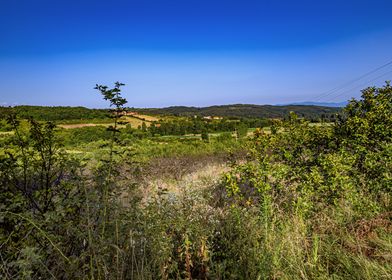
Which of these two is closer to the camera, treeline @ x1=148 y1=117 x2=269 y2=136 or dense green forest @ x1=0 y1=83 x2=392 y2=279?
dense green forest @ x1=0 y1=83 x2=392 y2=279

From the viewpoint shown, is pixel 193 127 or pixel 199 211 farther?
pixel 193 127

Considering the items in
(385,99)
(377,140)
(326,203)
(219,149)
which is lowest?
(219,149)

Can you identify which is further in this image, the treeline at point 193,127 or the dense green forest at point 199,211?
the treeline at point 193,127

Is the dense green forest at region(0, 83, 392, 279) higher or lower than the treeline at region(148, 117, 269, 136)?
higher

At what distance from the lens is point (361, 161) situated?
5582 mm

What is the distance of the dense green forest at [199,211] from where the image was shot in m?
2.41

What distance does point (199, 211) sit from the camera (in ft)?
13.6

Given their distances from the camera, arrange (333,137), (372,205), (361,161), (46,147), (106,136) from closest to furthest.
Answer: (106,136) < (46,147) < (372,205) < (361,161) < (333,137)

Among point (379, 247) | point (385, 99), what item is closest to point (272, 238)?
point (379, 247)

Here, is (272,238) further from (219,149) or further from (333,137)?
(219,149)

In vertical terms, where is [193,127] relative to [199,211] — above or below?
below

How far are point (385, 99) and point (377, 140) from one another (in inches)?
35.3

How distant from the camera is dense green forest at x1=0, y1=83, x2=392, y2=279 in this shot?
241 centimetres

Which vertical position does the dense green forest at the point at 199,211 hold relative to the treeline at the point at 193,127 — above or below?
above
